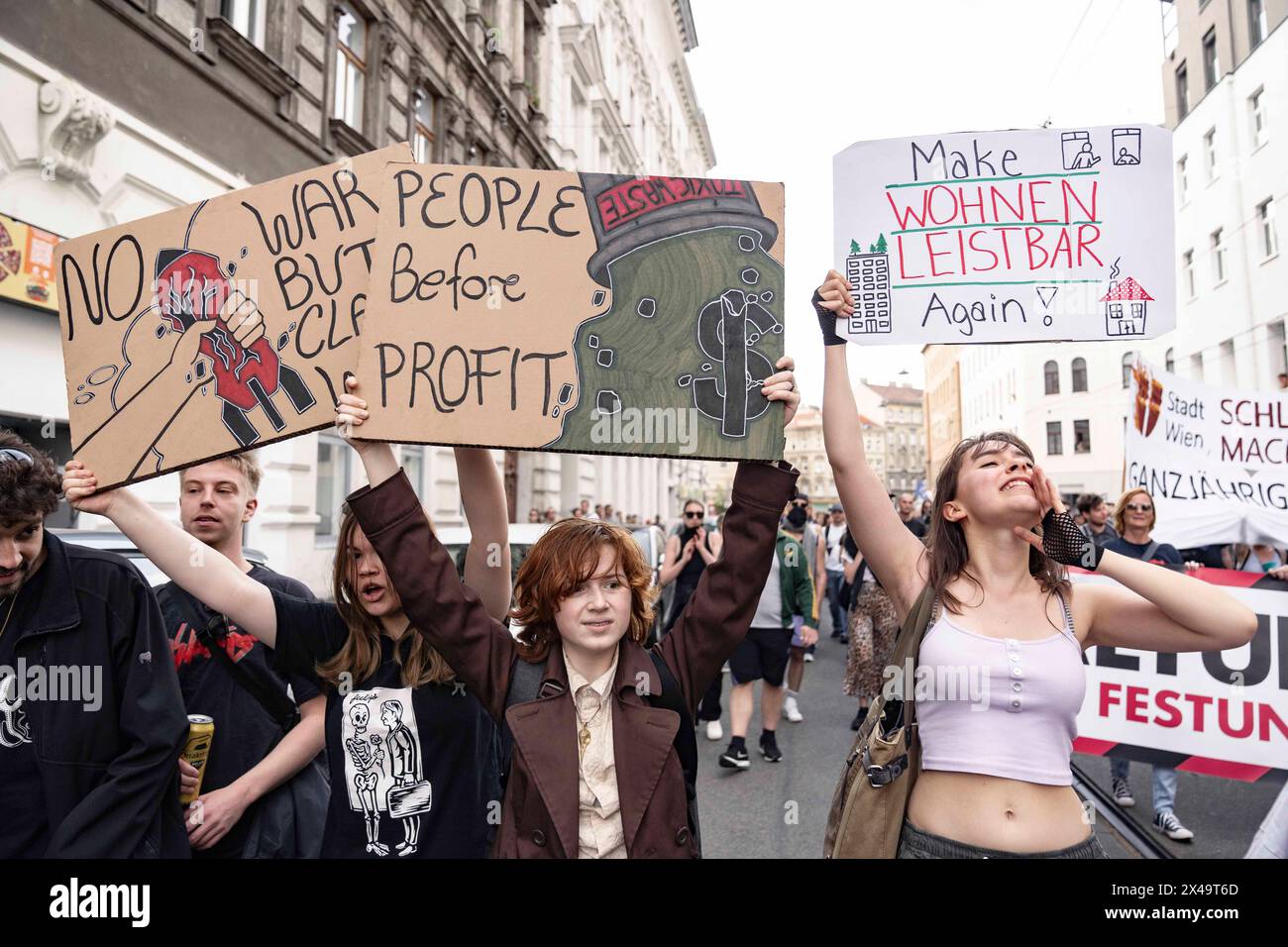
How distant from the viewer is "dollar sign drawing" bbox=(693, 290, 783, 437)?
195cm

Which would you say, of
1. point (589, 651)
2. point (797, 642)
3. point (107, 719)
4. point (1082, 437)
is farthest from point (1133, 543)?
point (1082, 437)

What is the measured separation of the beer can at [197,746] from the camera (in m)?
2.04

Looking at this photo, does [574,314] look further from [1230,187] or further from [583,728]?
[1230,187]

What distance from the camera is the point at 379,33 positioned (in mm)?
12633

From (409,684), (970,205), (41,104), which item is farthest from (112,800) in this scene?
(41,104)

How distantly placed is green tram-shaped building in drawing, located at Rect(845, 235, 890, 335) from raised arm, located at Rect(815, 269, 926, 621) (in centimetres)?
21

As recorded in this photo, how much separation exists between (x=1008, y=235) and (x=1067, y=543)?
922mm

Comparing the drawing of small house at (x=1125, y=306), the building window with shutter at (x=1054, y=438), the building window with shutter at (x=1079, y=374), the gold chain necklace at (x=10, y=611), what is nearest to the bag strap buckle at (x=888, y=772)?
the drawing of small house at (x=1125, y=306)

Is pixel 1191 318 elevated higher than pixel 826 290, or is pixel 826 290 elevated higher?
pixel 1191 318

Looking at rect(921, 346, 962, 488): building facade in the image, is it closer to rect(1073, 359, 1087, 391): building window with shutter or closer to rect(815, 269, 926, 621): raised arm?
rect(1073, 359, 1087, 391): building window with shutter

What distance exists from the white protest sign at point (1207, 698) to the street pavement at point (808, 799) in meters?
0.46
